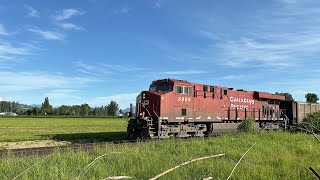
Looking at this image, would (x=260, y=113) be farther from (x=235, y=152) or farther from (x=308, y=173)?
(x=308, y=173)

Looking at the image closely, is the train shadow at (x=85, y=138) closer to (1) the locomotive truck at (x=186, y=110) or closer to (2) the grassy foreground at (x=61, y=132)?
(2) the grassy foreground at (x=61, y=132)

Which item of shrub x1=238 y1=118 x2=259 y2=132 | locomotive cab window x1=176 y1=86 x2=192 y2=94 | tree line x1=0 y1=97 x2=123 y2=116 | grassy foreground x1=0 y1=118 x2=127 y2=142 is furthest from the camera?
tree line x1=0 y1=97 x2=123 y2=116

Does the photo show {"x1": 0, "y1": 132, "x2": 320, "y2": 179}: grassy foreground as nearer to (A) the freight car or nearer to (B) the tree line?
(A) the freight car

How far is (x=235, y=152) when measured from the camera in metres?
11.2

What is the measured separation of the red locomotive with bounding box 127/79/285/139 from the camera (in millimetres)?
20641

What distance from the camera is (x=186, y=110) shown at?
22.0 metres

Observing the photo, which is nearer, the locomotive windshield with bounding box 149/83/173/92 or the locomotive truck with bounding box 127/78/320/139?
the locomotive truck with bounding box 127/78/320/139

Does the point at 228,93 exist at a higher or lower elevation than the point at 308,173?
higher

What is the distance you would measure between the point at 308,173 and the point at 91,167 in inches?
201

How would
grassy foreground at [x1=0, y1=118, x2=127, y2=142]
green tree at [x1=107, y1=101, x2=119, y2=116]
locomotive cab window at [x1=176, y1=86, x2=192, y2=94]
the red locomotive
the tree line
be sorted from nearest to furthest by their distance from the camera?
1. the red locomotive
2. locomotive cab window at [x1=176, y1=86, x2=192, y2=94]
3. grassy foreground at [x1=0, y1=118, x2=127, y2=142]
4. the tree line
5. green tree at [x1=107, y1=101, x2=119, y2=116]

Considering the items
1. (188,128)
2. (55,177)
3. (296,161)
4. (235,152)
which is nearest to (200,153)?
(235,152)

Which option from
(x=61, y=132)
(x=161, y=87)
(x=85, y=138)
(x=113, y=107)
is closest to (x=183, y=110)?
(x=161, y=87)

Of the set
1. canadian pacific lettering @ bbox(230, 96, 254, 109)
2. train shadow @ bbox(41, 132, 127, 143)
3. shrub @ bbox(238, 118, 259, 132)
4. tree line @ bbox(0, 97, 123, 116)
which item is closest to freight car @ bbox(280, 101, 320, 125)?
canadian pacific lettering @ bbox(230, 96, 254, 109)

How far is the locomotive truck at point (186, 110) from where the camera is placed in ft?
67.8
